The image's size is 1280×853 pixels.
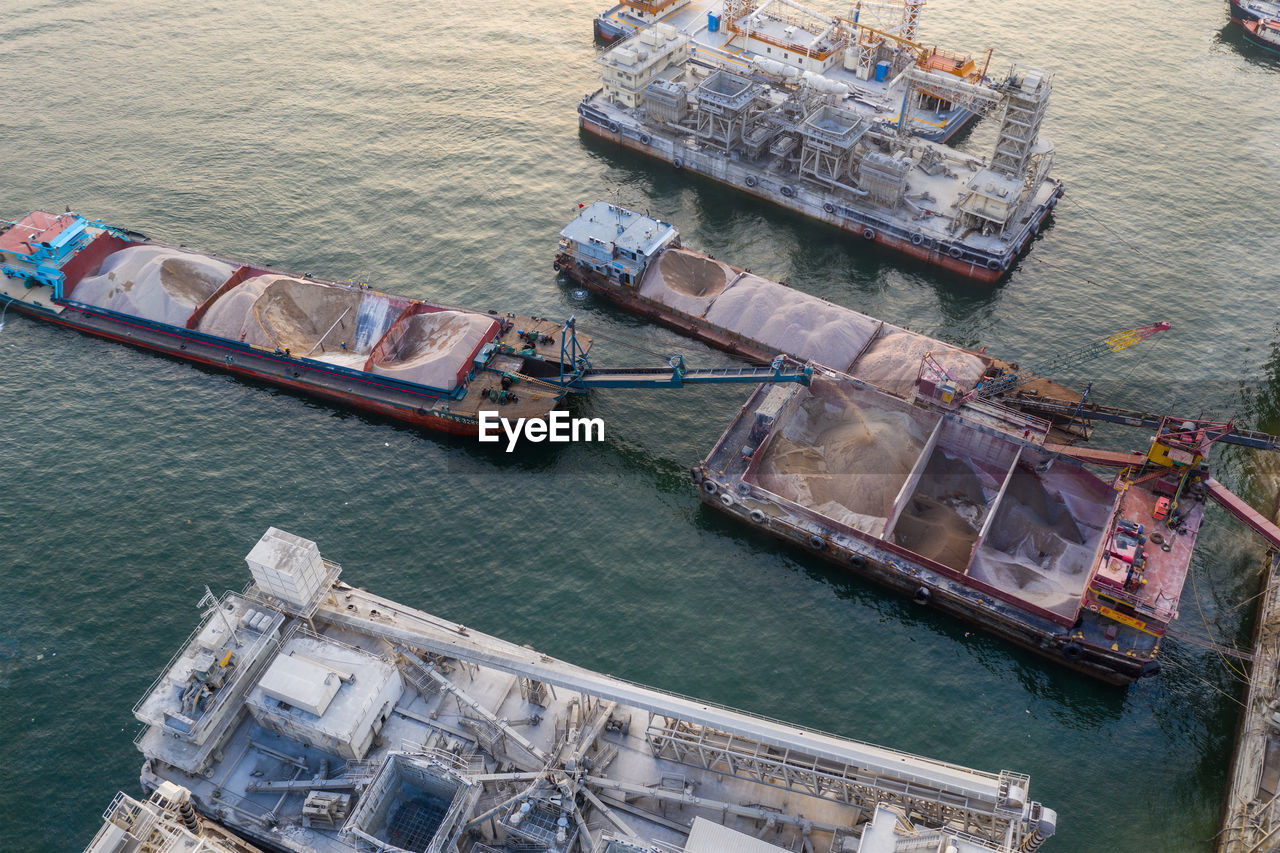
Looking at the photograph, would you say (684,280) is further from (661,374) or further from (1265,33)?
(1265,33)

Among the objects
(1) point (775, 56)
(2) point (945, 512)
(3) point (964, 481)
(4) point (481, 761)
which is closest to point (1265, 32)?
(1) point (775, 56)

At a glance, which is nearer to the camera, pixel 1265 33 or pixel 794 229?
pixel 794 229

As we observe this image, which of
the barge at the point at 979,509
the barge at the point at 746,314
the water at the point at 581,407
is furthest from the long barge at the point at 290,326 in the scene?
the barge at the point at 979,509

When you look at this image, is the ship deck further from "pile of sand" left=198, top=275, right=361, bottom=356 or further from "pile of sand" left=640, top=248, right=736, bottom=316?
"pile of sand" left=198, top=275, right=361, bottom=356

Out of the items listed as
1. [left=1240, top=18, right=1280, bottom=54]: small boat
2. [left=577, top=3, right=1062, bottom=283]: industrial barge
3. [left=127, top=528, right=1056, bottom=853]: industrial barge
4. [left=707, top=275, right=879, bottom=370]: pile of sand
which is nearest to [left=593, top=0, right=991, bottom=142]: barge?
[left=577, top=3, right=1062, bottom=283]: industrial barge

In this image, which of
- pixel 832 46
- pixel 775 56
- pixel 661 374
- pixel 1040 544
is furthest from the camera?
pixel 775 56

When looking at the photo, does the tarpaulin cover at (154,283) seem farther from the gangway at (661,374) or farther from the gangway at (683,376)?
the gangway at (683,376)
